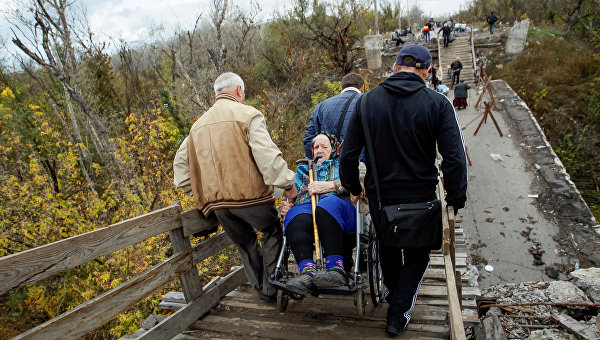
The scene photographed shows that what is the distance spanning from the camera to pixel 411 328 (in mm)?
2637

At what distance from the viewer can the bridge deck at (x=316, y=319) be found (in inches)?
104

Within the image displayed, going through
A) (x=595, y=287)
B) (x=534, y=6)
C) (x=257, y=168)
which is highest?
(x=534, y=6)

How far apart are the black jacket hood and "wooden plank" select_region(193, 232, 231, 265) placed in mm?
2169

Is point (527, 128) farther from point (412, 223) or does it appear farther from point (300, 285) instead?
point (300, 285)

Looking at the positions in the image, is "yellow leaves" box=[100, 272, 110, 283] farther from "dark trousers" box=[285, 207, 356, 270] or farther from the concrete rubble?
the concrete rubble

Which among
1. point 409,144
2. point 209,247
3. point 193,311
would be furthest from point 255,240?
point 409,144

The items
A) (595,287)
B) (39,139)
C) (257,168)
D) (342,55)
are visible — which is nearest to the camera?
(257,168)

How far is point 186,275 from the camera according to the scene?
3047 millimetres

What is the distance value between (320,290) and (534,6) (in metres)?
38.1

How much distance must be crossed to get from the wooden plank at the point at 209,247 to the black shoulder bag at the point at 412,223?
1.76 m

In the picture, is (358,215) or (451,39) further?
(451,39)

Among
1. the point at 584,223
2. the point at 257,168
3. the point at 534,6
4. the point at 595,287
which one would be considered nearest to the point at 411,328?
the point at 257,168

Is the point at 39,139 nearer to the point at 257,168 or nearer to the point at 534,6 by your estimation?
the point at 257,168

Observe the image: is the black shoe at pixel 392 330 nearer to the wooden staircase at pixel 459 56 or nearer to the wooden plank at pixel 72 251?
the wooden plank at pixel 72 251
